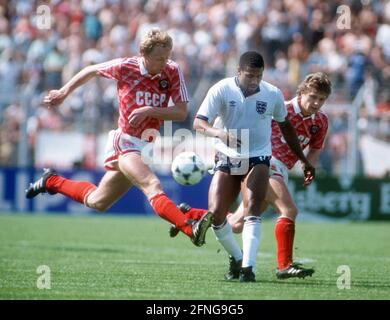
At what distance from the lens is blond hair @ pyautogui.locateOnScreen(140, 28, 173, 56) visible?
939cm

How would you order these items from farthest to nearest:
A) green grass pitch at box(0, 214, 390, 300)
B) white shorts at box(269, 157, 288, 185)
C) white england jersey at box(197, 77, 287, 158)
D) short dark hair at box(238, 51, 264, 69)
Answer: white shorts at box(269, 157, 288, 185), white england jersey at box(197, 77, 287, 158), short dark hair at box(238, 51, 264, 69), green grass pitch at box(0, 214, 390, 300)

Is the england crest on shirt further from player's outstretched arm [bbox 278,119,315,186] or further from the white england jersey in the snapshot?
player's outstretched arm [bbox 278,119,315,186]

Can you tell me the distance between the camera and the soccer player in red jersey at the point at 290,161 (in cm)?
934

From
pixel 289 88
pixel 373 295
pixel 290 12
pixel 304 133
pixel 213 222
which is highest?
pixel 290 12

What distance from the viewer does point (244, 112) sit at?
9.09 m

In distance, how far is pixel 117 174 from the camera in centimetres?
1004

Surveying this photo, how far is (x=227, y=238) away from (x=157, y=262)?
195 centimetres

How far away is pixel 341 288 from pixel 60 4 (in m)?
17.5

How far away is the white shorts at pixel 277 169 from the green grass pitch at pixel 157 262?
1.02m

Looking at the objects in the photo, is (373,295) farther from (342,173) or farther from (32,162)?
(32,162)

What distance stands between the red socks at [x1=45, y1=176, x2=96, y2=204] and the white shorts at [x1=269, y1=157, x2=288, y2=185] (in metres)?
2.02

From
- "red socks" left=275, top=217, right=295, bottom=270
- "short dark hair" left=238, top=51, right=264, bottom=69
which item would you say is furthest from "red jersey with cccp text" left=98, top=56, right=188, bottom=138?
"red socks" left=275, top=217, right=295, bottom=270

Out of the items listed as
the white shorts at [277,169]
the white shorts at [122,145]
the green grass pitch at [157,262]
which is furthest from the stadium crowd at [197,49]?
the white shorts at [122,145]

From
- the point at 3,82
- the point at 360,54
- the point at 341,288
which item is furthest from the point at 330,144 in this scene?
the point at 341,288
